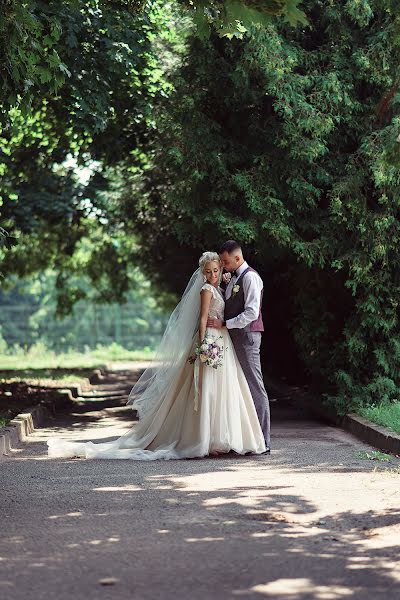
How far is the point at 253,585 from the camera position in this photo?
5.54m

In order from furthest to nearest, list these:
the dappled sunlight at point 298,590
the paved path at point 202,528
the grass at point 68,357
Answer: the grass at point 68,357 → the paved path at point 202,528 → the dappled sunlight at point 298,590

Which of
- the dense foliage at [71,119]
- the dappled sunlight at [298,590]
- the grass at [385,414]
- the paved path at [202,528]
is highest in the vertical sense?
the dense foliage at [71,119]

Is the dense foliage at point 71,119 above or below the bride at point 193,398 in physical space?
above

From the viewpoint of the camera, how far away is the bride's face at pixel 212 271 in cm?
1213

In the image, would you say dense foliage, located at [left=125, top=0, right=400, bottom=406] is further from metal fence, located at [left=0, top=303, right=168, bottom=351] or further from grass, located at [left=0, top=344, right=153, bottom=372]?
metal fence, located at [left=0, top=303, right=168, bottom=351]

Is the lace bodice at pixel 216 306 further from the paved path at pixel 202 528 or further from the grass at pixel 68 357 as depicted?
the grass at pixel 68 357

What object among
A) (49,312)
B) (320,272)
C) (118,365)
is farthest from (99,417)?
(49,312)

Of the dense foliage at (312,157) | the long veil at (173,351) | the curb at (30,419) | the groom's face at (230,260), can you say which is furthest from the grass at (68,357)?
the groom's face at (230,260)

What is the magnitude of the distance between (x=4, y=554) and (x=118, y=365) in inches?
1355

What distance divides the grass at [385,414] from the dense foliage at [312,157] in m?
0.59

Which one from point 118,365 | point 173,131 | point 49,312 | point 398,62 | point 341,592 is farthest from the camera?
point 49,312

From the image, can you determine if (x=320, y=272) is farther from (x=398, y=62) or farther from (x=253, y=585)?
(x=253, y=585)

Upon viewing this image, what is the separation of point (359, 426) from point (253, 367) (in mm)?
2520

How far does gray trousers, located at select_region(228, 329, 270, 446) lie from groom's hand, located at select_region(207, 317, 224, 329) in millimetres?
232
